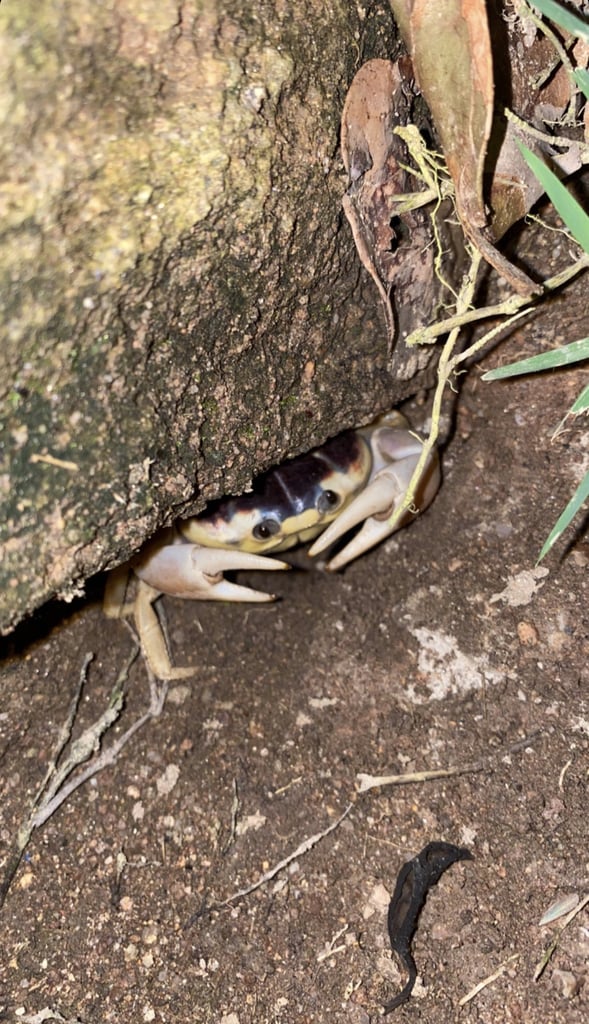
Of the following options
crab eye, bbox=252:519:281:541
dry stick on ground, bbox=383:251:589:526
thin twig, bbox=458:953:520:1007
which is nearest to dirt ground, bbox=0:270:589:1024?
thin twig, bbox=458:953:520:1007

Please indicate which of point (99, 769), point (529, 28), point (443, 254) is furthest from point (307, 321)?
point (99, 769)

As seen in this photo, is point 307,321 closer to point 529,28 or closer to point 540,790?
point 529,28

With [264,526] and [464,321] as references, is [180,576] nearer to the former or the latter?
[264,526]

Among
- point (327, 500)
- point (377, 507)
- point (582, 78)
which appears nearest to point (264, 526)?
point (327, 500)

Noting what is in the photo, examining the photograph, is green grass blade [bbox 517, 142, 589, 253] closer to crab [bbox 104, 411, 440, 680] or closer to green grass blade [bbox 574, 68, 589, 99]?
green grass blade [bbox 574, 68, 589, 99]

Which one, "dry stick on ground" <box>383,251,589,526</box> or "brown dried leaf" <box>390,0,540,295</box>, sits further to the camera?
"dry stick on ground" <box>383,251,589,526</box>

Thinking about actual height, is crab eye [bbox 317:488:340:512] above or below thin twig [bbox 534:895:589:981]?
above

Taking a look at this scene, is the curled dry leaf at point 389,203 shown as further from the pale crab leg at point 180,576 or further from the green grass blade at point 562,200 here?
the pale crab leg at point 180,576
